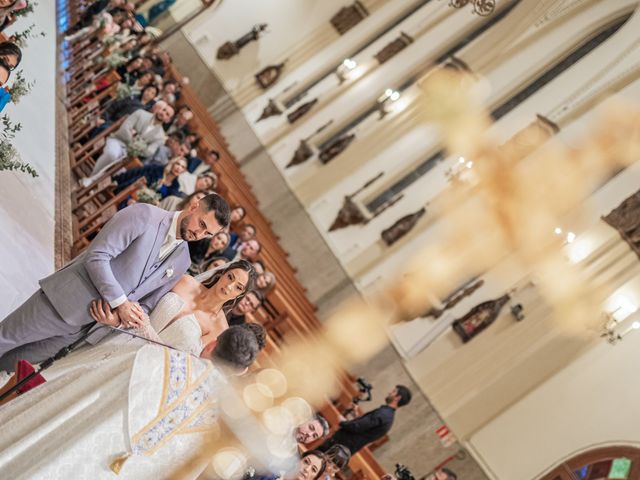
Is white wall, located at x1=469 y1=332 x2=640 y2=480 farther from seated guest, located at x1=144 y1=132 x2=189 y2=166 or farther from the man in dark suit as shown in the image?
seated guest, located at x1=144 y1=132 x2=189 y2=166

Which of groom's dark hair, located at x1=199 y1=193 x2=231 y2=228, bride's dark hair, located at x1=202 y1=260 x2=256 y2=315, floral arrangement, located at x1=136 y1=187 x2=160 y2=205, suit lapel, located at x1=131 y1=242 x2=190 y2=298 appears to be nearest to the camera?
groom's dark hair, located at x1=199 y1=193 x2=231 y2=228

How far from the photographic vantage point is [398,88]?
32.4ft

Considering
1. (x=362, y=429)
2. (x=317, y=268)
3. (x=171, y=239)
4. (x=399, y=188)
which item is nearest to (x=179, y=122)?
(x=317, y=268)

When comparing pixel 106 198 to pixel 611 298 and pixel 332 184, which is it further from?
pixel 611 298

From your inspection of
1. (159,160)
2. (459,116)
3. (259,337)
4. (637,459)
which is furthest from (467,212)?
(259,337)

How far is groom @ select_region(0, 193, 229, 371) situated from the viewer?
7.83ft

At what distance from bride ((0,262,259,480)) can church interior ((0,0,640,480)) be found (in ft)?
7.58

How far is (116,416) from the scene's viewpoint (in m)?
2.02

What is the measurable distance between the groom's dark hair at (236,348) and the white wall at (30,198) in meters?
1.92

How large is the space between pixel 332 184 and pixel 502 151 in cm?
256

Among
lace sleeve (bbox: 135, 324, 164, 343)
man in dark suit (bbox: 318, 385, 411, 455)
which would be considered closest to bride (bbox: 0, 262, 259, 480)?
lace sleeve (bbox: 135, 324, 164, 343)

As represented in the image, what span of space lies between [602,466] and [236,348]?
5933mm

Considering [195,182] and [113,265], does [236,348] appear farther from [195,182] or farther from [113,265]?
[195,182]

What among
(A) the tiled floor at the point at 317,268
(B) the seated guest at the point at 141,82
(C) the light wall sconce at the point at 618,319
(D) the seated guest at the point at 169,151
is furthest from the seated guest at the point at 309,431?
(C) the light wall sconce at the point at 618,319
